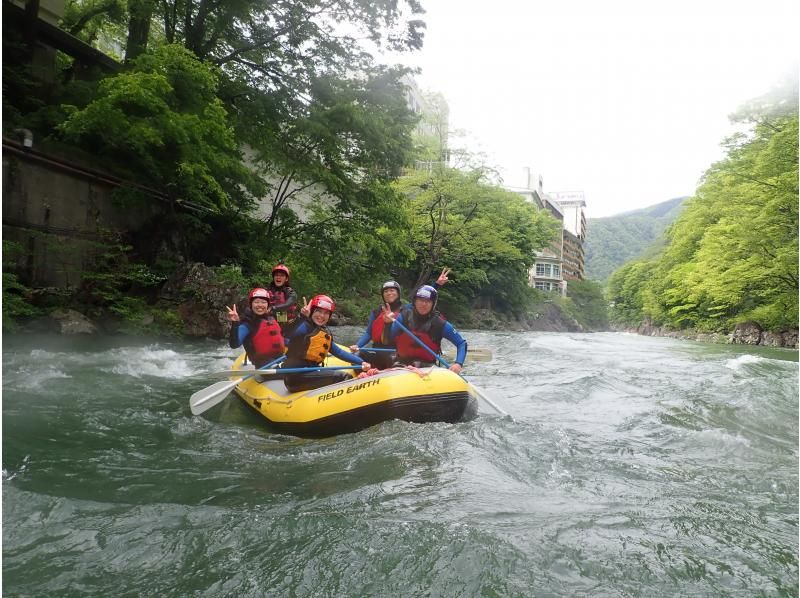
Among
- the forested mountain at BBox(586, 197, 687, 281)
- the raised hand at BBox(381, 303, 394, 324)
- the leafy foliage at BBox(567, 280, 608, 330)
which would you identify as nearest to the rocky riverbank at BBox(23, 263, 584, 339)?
the raised hand at BBox(381, 303, 394, 324)

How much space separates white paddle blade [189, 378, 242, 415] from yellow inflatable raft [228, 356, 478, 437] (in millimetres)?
918

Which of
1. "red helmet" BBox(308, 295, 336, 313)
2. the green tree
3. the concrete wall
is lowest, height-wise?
"red helmet" BBox(308, 295, 336, 313)

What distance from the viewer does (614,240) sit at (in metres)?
159

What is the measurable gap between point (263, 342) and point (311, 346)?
3.01ft

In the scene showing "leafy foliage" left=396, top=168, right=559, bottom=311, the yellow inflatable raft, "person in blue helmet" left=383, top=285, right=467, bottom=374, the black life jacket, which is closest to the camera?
the yellow inflatable raft

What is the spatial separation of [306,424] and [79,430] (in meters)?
2.00

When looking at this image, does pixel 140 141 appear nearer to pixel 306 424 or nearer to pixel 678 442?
pixel 306 424

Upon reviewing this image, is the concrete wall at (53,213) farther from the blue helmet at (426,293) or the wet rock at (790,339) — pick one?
the wet rock at (790,339)

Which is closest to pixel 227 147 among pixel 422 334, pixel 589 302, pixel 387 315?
pixel 387 315

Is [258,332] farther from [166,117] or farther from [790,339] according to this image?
[790,339]

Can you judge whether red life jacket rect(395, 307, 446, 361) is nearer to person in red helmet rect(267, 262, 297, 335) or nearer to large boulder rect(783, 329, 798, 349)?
person in red helmet rect(267, 262, 297, 335)

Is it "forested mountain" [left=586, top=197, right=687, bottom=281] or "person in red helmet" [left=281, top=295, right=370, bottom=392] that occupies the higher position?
"forested mountain" [left=586, top=197, right=687, bottom=281]

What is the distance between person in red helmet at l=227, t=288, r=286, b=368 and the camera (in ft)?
19.5

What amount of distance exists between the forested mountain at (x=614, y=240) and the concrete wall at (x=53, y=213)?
13992cm
